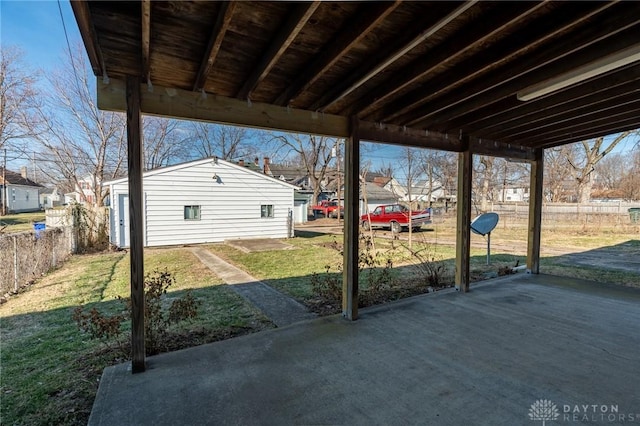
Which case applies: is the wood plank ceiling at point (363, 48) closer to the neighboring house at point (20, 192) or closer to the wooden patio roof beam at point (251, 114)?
the wooden patio roof beam at point (251, 114)

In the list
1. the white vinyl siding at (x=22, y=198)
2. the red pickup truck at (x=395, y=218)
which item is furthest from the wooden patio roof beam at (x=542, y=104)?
the white vinyl siding at (x=22, y=198)

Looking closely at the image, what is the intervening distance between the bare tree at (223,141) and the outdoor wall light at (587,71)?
21.6 m

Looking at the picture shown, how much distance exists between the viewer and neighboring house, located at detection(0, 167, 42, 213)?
26156 mm

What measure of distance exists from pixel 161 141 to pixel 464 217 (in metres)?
18.2

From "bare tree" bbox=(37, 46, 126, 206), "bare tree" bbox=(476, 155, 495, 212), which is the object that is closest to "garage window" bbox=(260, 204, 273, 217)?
"bare tree" bbox=(37, 46, 126, 206)

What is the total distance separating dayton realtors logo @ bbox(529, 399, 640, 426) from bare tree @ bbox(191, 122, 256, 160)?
22903mm

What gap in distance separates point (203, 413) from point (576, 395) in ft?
8.47

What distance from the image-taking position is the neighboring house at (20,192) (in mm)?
26156

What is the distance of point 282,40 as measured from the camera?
78.9 inches

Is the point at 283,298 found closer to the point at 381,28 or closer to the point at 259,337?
the point at 259,337

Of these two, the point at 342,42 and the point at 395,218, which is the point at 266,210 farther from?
the point at 342,42

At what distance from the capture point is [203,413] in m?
2.01

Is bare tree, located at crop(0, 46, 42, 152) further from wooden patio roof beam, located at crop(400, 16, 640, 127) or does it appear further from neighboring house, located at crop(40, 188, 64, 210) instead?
neighboring house, located at crop(40, 188, 64, 210)

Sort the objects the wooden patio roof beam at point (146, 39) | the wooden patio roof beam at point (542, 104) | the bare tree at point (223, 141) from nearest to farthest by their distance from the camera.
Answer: the wooden patio roof beam at point (146, 39) → the wooden patio roof beam at point (542, 104) → the bare tree at point (223, 141)
